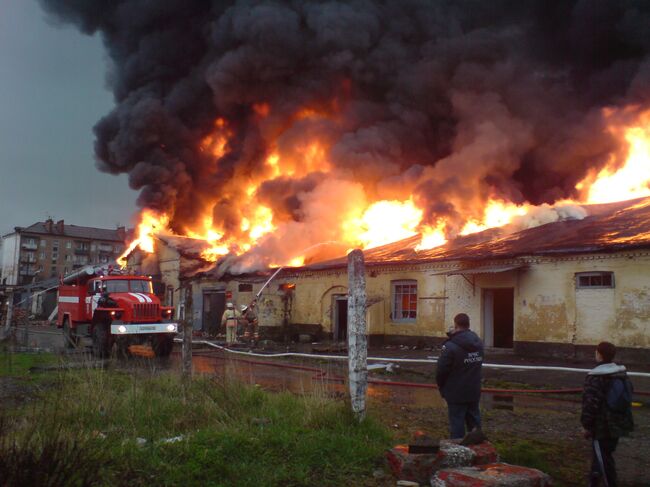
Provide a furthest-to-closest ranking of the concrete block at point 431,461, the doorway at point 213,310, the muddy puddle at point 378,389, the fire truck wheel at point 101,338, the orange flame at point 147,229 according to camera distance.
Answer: the orange flame at point 147,229 < the doorway at point 213,310 < the fire truck wheel at point 101,338 < the muddy puddle at point 378,389 < the concrete block at point 431,461

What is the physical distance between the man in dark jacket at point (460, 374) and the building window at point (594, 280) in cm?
1243

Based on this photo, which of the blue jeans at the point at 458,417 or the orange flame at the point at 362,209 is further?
the orange flame at the point at 362,209

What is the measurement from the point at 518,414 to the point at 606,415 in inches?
168

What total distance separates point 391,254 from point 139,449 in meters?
19.3

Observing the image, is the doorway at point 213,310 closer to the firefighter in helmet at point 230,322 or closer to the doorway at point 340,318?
the firefighter in helmet at point 230,322

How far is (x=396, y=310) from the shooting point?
2280 cm

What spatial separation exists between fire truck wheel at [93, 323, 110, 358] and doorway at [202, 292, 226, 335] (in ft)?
41.3

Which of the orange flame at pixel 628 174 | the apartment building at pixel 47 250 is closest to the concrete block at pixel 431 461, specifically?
the orange flame at pixel 628 174

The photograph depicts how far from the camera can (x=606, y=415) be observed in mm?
4941

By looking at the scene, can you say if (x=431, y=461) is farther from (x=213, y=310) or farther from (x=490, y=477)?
(x=213, y=310)

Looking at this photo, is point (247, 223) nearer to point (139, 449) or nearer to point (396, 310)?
point (396, 310)

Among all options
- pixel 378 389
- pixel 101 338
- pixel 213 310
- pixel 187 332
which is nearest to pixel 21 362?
pixel 101 338

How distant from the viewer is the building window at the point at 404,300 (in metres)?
22.2

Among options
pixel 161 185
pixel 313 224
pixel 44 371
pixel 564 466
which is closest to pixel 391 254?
pixel 313 224
